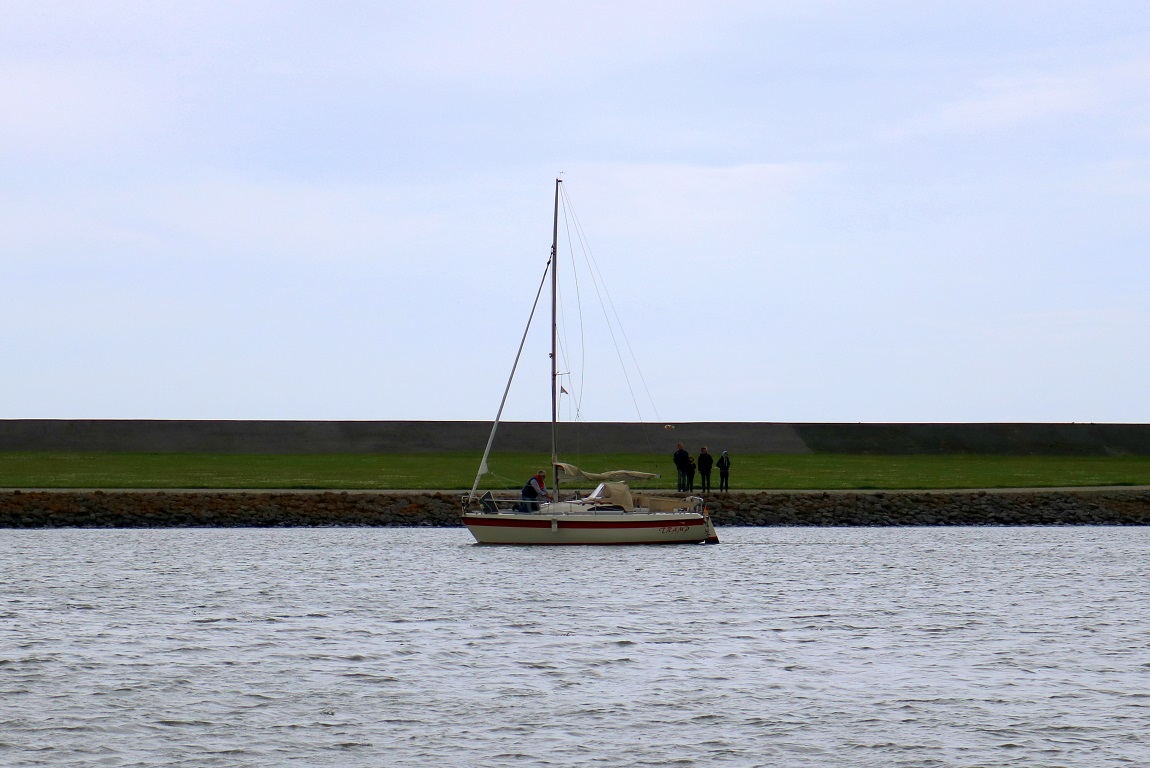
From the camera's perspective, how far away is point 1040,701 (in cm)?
1805

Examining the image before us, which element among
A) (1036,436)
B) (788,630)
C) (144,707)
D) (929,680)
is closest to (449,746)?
(144,707)

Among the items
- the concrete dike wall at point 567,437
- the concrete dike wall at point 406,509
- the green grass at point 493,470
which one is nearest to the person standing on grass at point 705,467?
the concrete dike wall at point 406,509

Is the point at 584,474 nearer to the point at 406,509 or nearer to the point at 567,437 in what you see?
the point at 406,509

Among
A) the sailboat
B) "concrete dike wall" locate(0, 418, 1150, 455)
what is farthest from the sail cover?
"concrete dike wall" locate(0, 418, 1150, 455)

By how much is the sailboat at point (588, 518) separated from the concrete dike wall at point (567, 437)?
71.7 feet

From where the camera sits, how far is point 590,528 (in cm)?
3862

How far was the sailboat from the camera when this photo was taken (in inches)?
1519

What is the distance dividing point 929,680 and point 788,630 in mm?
5289

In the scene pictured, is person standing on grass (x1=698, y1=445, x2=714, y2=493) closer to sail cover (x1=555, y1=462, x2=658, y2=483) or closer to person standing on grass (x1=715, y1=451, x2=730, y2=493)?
person standing on grass (x1=715, y1=451, x2=730, y2=493)

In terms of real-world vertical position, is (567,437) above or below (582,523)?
above

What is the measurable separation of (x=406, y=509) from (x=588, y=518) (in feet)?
34.3

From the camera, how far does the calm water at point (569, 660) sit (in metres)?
15.5

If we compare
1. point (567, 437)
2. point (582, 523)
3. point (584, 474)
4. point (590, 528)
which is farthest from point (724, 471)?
point (567, 437)

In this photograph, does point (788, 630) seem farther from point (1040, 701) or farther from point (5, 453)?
point (5, 453)
